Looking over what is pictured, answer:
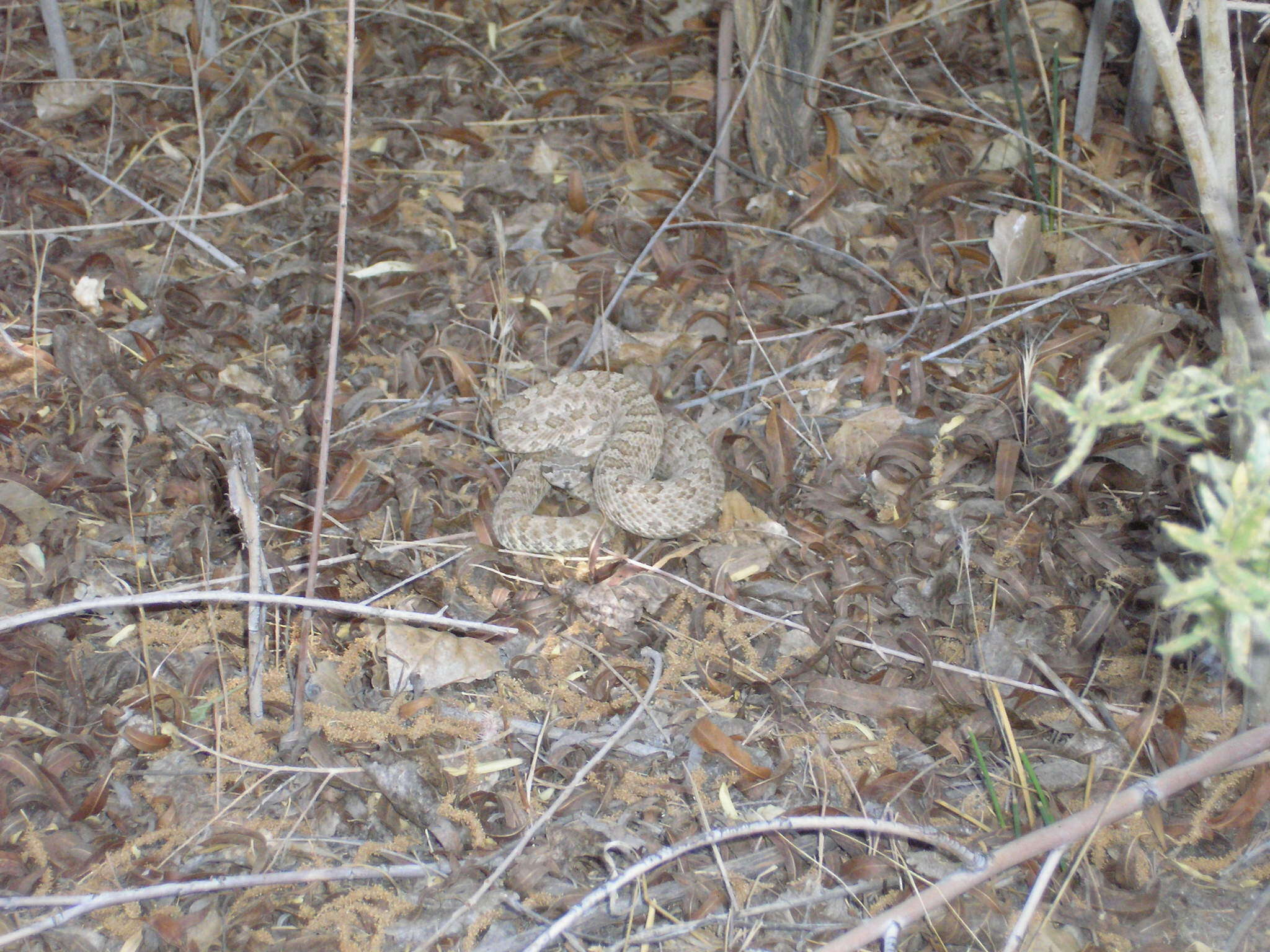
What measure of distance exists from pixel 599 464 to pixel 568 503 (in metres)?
0.29

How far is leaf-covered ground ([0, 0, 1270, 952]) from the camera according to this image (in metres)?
3.12

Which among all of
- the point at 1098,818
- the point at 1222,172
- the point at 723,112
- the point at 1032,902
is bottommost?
the point at 1032,902

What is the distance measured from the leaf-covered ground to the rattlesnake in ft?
0.48

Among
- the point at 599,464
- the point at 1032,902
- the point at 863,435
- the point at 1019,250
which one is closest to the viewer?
the point at 1032,902

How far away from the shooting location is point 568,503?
5.02m

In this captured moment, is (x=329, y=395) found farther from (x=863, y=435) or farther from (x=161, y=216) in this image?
(x=161, y=216)

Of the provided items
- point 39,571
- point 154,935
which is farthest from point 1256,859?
point 39,571

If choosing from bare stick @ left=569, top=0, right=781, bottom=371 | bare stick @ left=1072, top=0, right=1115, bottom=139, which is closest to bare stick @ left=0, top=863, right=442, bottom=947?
bare stick @ left=569, top=0, right=781, bottom=371

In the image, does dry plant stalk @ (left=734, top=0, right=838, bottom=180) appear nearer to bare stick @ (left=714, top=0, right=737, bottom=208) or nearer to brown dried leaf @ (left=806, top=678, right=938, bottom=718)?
bare stick @ (left=714, top=0, right=737, bottom=208)

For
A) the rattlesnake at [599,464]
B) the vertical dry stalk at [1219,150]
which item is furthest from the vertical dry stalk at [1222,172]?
the rattlesnake at [599,464]

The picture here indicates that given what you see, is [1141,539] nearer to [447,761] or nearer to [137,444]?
[447,761]

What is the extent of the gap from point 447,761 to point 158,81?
5787mm

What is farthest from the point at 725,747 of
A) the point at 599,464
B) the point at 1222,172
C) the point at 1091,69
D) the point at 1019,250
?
the point at 1091,69

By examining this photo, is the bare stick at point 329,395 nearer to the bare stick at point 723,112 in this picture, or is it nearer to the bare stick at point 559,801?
the bare stick at point 559,801
